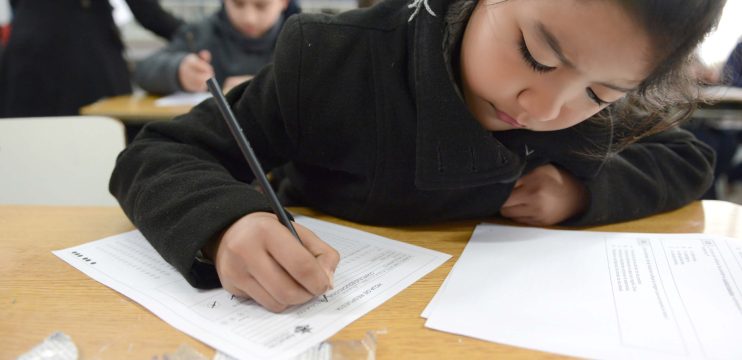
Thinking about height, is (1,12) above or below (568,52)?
below

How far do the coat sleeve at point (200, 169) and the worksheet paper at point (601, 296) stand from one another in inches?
8.5

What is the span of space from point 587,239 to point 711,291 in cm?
17

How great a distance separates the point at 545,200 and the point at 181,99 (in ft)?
4.30

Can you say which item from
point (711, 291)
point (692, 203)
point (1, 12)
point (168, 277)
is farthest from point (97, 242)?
point (1, 12)

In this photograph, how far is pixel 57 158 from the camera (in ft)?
3.01

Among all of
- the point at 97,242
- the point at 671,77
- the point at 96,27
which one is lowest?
the point at 96,27

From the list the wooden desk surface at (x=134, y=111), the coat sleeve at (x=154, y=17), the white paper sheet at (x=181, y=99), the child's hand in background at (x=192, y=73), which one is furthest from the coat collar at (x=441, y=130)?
the coat sleeve at (x=154, y=17)

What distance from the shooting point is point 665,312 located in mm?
443

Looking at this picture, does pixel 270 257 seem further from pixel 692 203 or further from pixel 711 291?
pixel 692 203

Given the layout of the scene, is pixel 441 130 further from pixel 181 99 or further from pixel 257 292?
pixel 181 99

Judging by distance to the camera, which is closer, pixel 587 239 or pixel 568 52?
pixel 568 52

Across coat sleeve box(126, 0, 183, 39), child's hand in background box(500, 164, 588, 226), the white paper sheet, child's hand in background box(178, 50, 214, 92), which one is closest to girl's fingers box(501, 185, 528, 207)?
child's hand in background box(500, 164, 588, 226)

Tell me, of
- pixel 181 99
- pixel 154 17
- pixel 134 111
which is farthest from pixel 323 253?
pixel 154 17

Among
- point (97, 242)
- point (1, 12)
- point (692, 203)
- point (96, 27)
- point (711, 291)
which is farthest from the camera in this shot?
point (1, 12)
